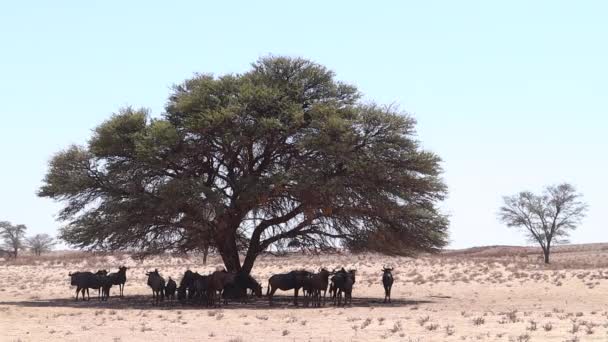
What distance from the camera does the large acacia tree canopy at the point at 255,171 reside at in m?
30.5

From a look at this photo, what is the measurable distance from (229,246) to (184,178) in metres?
4.92

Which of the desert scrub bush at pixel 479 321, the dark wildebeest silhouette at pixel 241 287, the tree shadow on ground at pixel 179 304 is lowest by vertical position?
the desert scrub bush at pixel 479 321

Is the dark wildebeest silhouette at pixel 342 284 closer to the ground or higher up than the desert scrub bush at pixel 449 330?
higher up

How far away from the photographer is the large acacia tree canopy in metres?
30.5

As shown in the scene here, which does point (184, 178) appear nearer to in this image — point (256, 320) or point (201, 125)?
point (201, 125)

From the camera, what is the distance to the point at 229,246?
114ft

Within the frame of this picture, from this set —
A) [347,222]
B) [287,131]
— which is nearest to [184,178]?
[287,131]

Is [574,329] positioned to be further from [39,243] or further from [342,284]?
[39,243]

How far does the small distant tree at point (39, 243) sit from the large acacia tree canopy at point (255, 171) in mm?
101790

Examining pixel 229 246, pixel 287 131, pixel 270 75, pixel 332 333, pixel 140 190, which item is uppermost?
pixel 270 75

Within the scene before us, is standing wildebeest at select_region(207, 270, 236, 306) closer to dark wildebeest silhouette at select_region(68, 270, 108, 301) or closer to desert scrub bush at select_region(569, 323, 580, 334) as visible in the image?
dark wildebeest silhouette at select_region(68, 270, 108, 301)

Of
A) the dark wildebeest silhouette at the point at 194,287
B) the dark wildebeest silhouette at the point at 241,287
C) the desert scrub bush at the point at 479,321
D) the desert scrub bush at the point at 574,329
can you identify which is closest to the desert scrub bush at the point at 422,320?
the desert scrub bush at the point at 479,321

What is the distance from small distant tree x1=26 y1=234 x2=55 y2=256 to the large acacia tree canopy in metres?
102

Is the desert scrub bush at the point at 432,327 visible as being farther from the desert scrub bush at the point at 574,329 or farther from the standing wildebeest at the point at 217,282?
the standing wildebeest at the point at 217,282
